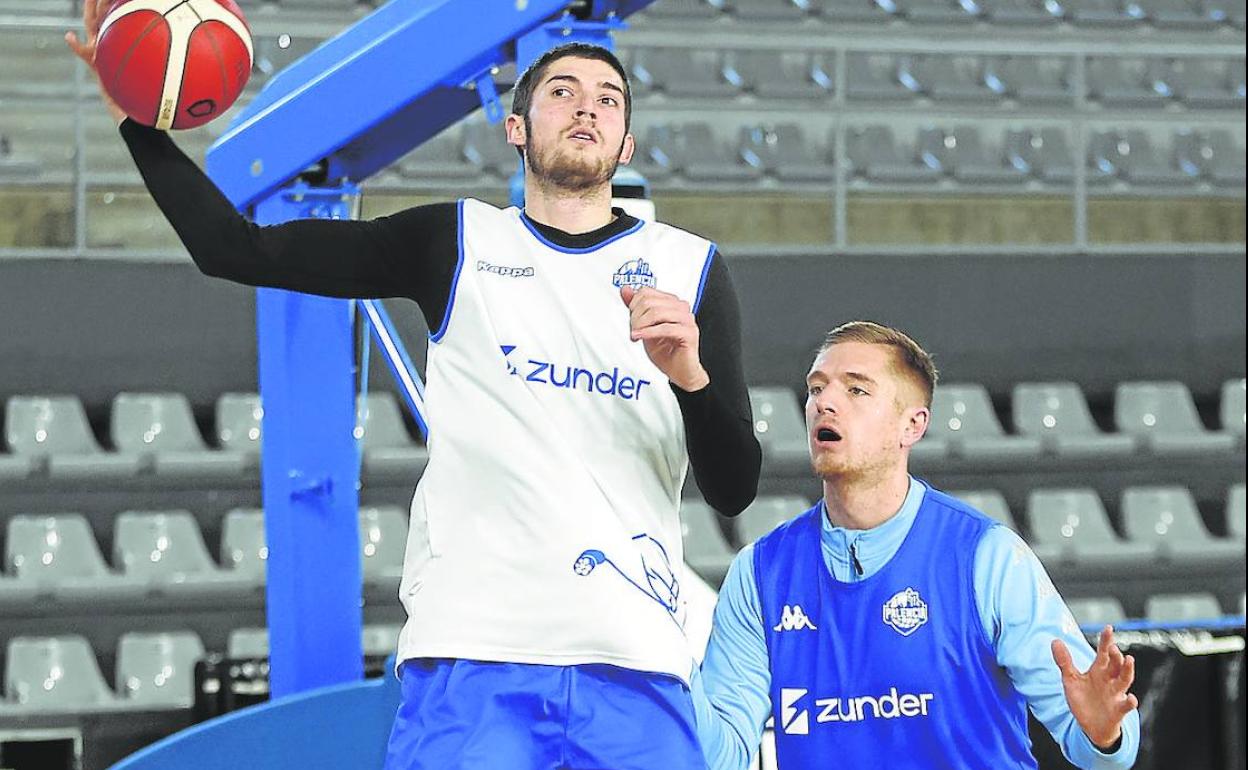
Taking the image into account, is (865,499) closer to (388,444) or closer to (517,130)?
(517,130)

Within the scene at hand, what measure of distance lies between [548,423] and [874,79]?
28.9ft

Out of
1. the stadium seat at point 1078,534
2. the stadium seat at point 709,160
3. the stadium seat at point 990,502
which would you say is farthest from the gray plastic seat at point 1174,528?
the stadium seat at point 709,160

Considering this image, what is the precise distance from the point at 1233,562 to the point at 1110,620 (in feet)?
3.70

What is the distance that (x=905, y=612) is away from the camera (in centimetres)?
320

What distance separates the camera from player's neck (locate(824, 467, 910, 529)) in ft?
10.6

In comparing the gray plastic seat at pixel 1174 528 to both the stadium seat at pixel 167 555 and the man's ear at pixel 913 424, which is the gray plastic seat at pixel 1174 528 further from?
the man's ear at pixel 913 424

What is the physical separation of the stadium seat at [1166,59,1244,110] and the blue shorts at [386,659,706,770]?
978 cm

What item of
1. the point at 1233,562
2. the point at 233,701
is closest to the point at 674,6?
the point at 1233,562

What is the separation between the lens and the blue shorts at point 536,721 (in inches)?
105

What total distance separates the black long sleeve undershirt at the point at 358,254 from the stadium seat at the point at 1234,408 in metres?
8.03

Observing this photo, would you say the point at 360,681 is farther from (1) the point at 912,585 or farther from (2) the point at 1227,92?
(2) the point at 1227,92

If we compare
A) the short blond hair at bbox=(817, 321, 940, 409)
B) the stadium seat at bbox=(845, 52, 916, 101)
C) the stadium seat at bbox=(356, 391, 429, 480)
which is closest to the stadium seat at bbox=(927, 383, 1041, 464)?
the stadium seat at bbox=(845, 52, 916, 101)

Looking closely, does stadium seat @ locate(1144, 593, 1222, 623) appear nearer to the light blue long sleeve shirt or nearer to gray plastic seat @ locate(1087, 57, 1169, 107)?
gray plastic seat @ locate(1087, 57, 1169, 107)

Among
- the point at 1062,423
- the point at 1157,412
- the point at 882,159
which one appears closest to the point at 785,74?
the point at 882,159
